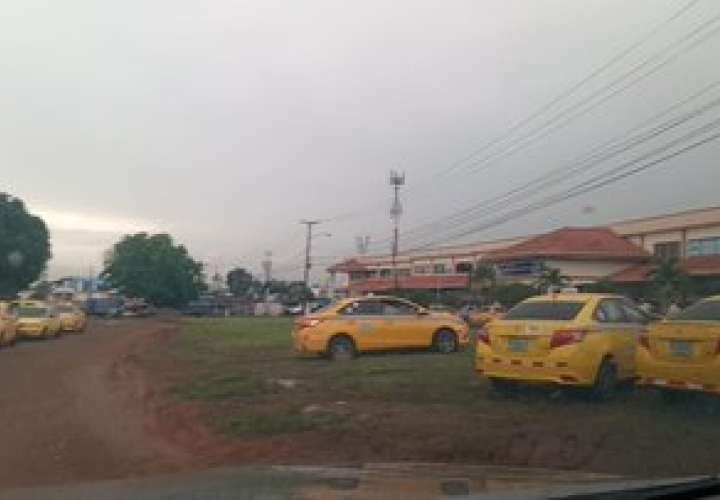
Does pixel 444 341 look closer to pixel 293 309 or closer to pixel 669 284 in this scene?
pixel 669 284

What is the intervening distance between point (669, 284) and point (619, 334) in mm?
37275

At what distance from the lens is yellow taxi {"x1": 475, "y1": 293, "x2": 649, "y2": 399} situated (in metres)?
14.3

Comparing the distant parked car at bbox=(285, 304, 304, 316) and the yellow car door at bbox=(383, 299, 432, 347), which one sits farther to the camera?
the distant parked car at bbox=(285, 304, 304, 316)

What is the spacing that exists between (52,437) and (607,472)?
23.1 ft

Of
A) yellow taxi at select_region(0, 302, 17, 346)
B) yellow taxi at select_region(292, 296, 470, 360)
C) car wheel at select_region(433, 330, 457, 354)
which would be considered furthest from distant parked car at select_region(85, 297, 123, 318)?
car wheel at select_region(433, 330, 457, 354)

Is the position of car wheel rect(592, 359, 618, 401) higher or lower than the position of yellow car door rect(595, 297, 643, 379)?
lower

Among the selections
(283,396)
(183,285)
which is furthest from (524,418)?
(183,285)

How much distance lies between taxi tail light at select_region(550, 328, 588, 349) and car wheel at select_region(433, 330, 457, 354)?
10.6m

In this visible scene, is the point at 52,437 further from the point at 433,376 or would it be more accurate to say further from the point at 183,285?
the point at 183,285

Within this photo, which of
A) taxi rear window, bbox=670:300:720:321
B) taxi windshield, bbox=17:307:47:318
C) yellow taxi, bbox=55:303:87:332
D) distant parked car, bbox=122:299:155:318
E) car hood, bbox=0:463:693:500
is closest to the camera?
car hood, bbox=0:463:693:500

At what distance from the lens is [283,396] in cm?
1656

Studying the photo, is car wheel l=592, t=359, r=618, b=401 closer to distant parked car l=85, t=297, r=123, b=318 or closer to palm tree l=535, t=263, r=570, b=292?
palm tree l=535, t=263, r=570, b=292

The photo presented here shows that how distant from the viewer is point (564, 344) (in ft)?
47.0

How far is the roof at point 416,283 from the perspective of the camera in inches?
3749
